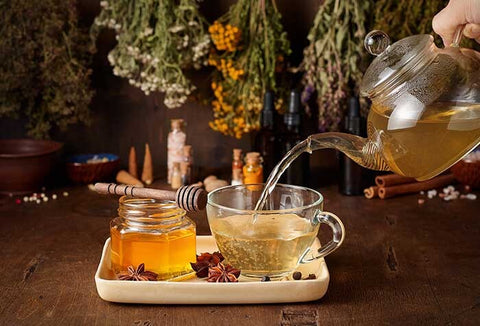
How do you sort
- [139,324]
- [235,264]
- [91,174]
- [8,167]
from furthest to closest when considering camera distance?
[91,174] < [8,167] < [235,264] < [139,324]

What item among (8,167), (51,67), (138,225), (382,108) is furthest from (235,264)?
(51,67)

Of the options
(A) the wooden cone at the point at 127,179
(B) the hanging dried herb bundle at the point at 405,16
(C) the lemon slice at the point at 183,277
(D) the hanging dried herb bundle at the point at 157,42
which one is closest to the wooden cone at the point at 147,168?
(A) the wooden cone at the point at 127,179

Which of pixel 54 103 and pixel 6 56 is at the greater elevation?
pixel 6 56

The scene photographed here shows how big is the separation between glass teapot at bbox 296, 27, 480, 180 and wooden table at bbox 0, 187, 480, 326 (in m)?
0.22

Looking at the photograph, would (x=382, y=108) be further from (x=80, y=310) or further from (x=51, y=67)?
(x=51, y=67)

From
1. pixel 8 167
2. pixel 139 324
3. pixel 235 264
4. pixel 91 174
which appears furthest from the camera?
pixel 91 174

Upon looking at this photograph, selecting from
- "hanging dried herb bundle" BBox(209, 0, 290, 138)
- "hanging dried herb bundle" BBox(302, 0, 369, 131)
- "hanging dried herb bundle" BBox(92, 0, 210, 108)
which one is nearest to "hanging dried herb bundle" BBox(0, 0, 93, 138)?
"hanging dried herb bundle" BBox(92, 0, 210, 108)

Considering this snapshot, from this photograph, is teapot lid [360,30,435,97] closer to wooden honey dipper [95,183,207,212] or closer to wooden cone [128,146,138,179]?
wooden honey dipper [95,183,207,212]

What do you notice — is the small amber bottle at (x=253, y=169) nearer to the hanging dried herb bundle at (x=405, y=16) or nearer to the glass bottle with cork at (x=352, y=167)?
the glass bottle with cork at (x=352, y=167)

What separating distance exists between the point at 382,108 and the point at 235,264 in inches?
13.7

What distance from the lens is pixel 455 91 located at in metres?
1.10

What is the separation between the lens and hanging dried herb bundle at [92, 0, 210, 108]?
1.92 meters

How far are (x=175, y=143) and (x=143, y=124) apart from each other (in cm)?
24

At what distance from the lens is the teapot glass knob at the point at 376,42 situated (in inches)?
45.0
